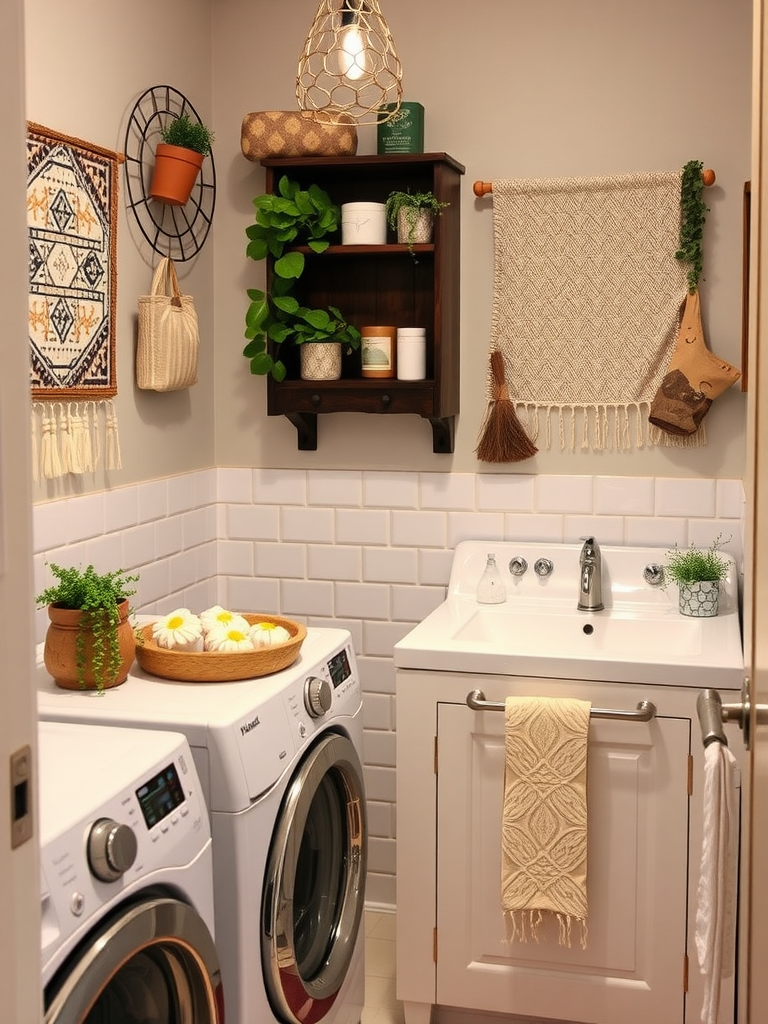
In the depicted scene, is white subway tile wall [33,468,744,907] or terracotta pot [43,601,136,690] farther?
white subway tile wall [33,468,744,907]

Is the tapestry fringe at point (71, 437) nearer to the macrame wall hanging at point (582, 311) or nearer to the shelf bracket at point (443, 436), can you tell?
the shelf bracket at point (443, 436)

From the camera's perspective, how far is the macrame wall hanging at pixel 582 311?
3.04 meters

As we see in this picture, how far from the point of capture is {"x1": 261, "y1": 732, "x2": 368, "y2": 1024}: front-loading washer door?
205 centimetres

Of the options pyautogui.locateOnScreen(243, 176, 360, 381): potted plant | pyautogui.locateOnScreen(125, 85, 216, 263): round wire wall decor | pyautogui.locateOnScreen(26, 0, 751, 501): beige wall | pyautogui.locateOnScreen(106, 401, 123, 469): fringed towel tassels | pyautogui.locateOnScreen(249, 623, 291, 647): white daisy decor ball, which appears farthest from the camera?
pyautogui.locateOnScreen(243, 176, 360, 381): potted plant

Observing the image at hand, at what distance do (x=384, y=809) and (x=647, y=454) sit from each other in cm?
128

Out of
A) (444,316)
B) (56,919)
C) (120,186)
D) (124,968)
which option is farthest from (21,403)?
(444,316)

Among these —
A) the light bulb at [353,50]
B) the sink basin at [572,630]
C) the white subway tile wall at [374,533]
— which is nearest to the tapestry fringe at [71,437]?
the white subway tile wall at [374,533]

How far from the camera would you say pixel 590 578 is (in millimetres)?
3035

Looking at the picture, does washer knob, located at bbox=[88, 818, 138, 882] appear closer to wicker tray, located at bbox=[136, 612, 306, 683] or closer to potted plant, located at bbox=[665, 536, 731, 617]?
wicker tray, located at bbox=[136, 612, 306, 683]

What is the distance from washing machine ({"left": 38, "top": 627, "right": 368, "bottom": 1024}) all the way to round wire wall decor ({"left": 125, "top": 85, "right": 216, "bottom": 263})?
1190mm

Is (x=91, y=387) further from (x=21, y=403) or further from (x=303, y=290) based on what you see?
(x=21, y=403)

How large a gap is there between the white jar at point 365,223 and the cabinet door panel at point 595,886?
128cm

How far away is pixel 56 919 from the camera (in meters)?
1.37

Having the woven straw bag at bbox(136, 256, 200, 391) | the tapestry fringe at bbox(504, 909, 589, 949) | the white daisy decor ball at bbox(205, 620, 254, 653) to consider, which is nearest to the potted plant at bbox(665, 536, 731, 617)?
the tapestry fringe at bbox(504, 909, 589, 949)
